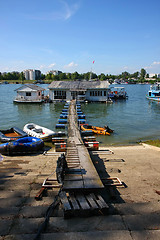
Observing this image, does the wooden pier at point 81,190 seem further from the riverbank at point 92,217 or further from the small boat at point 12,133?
the small boat at point 12,133

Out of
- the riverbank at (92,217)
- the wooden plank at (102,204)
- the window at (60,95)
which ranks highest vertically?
the window at (60,95)

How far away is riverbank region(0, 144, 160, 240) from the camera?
12.5 ft

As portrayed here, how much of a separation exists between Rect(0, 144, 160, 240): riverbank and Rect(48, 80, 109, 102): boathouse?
34.6 meters

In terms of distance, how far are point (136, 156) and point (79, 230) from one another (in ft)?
26.4

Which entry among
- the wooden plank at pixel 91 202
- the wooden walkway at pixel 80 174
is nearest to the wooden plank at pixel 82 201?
the wooden plank at pixel 91 202

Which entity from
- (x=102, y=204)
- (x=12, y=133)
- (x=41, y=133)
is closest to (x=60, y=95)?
(x=12, y=133)

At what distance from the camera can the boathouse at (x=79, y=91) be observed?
42.8m

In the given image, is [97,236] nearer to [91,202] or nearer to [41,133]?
[91,202]

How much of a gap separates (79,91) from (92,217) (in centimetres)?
3998

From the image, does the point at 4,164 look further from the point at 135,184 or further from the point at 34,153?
the point at 135,184

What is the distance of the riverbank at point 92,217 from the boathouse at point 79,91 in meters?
34.6

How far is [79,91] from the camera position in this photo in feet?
142

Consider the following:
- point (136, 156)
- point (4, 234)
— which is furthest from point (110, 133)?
point (4, 234)

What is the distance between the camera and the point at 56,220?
14.1 ft
